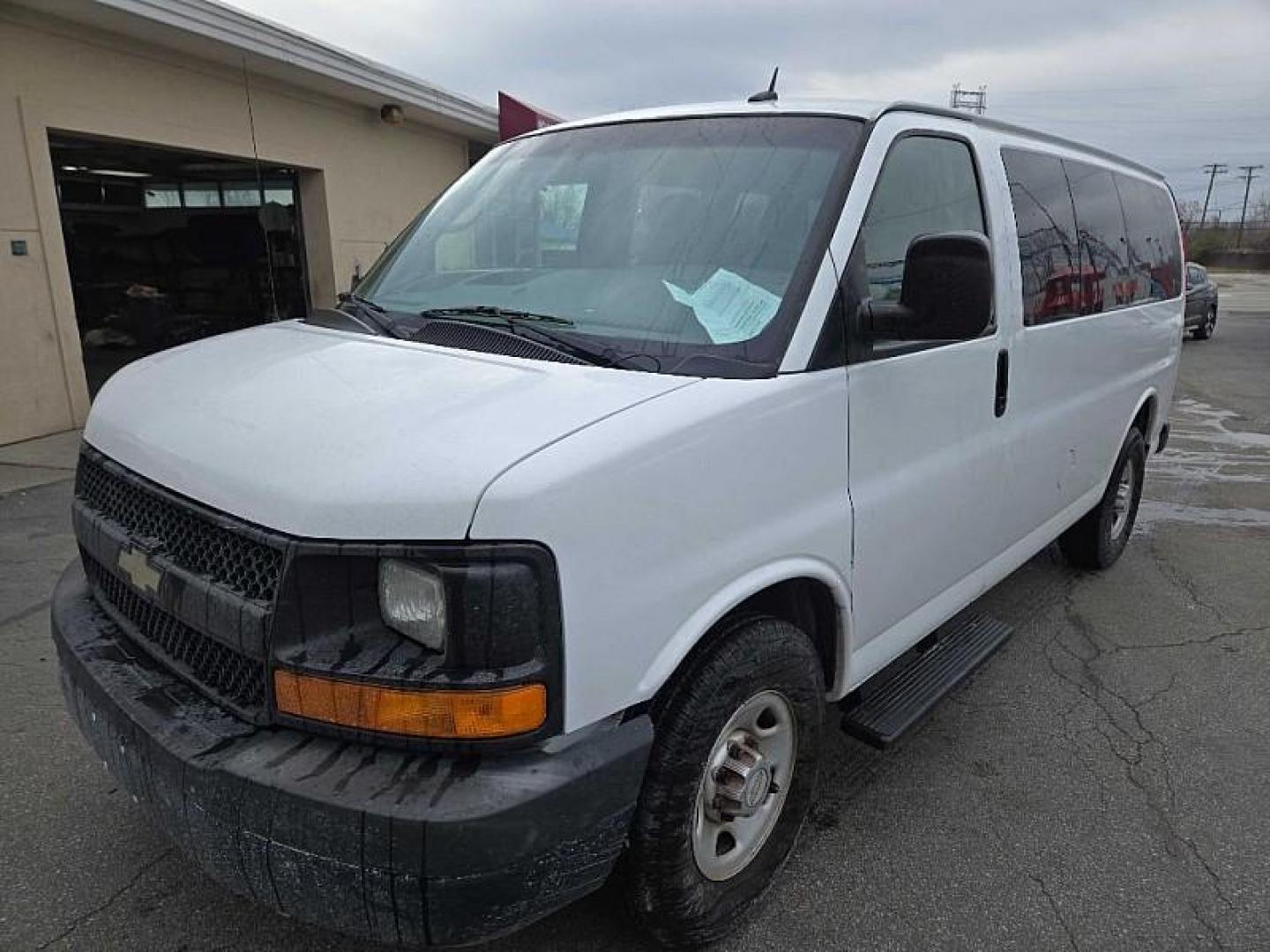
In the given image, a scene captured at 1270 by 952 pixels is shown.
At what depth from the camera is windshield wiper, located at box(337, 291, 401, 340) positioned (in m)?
2.74

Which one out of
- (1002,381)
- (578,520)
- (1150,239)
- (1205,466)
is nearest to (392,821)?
(578,520)

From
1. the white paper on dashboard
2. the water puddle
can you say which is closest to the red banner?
the water puddle

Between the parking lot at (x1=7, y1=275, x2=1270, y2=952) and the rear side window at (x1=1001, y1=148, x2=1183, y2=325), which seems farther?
the rear side window at (x1=1001, y1=148, x2=1183, y2=325)

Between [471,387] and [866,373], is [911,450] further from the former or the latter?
[471,387]

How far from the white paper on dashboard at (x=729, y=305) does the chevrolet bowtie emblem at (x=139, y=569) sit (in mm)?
1443

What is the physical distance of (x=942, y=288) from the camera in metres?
2.39

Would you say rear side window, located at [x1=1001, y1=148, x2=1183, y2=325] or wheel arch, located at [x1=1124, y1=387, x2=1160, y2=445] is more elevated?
rear side window, located at [x1=1001, y1=148, x2=1183, y2=325]

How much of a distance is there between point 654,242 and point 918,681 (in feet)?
5.63

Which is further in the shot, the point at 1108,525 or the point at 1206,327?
the point at 1206,327

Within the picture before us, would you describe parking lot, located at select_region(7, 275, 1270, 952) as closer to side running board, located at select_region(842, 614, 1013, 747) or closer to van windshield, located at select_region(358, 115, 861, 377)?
side running board, located at select_region(842, 614, 1013, 747)

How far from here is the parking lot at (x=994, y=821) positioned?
8.03 feet

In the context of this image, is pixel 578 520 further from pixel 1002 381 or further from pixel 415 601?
pixel 1002 381

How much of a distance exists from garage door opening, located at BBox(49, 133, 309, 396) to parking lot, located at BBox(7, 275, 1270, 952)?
9024 millimetres

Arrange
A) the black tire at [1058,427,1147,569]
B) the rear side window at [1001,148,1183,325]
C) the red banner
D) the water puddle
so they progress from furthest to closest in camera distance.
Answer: the red banner < the water puddle < the black tire at [1058,427,1147,569] < the rear side window at [1001,148,1183,325]
